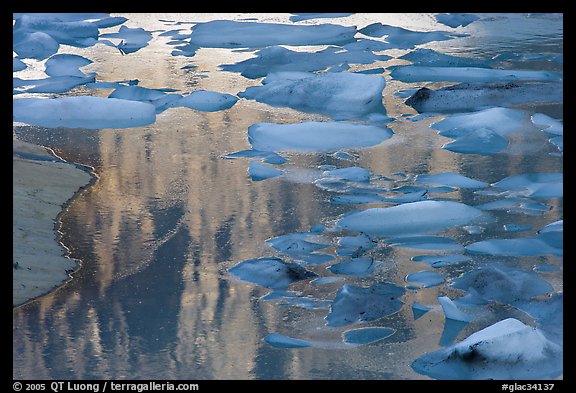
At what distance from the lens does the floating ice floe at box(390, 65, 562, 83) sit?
7.13 m

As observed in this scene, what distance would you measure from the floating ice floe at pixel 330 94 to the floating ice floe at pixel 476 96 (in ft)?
0.98

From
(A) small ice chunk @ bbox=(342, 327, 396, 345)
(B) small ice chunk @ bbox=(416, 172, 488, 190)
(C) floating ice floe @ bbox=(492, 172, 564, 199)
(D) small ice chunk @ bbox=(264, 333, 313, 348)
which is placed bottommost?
(A) small ice chunk @ bbox=(342, 327, 396, 345)

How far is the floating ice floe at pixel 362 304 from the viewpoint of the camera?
11.7ft

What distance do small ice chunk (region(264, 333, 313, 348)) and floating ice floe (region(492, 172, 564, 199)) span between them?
1.92 metres

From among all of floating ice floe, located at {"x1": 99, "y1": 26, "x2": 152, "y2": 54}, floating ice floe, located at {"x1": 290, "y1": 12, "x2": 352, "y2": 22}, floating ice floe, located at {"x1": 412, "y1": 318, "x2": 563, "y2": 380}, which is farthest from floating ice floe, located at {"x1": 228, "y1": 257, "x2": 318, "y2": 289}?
floating ice floe, located at {"x1": 290, "y1": 12, "x2": 352, "y2": 22}

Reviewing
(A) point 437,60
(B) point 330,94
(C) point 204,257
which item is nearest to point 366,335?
(C) point 204,257

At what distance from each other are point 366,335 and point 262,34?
19.8 ft

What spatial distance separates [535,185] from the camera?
Answer: 4.95 meters

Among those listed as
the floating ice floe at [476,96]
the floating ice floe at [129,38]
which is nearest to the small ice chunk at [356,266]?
the floating ice floe at [476,96]

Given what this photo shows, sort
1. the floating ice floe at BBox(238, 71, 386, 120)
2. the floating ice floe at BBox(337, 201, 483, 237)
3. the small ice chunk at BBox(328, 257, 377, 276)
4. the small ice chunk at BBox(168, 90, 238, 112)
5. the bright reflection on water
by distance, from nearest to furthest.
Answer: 1. the bright reflection on water
2. the small ice chunk at BBox(328, 257, 377, 276)
3. the floating ice floe at BBox(337, 201, 483, 237)
4. the floating ice floe at BBox(238, 71, 386, 120)
5. the small ice chunk at BBox(168, 90, 238, 112)

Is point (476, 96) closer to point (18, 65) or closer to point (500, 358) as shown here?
point (500, 358)

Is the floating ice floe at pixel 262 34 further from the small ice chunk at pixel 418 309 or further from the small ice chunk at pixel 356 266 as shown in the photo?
the small ice chunk at pixel 418 309

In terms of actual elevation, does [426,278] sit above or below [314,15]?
below

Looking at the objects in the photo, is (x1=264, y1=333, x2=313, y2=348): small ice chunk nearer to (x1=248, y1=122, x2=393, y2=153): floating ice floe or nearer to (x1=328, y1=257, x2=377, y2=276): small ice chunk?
(x1=328, y1=257, x2=377, y2=276): small ice chunk
